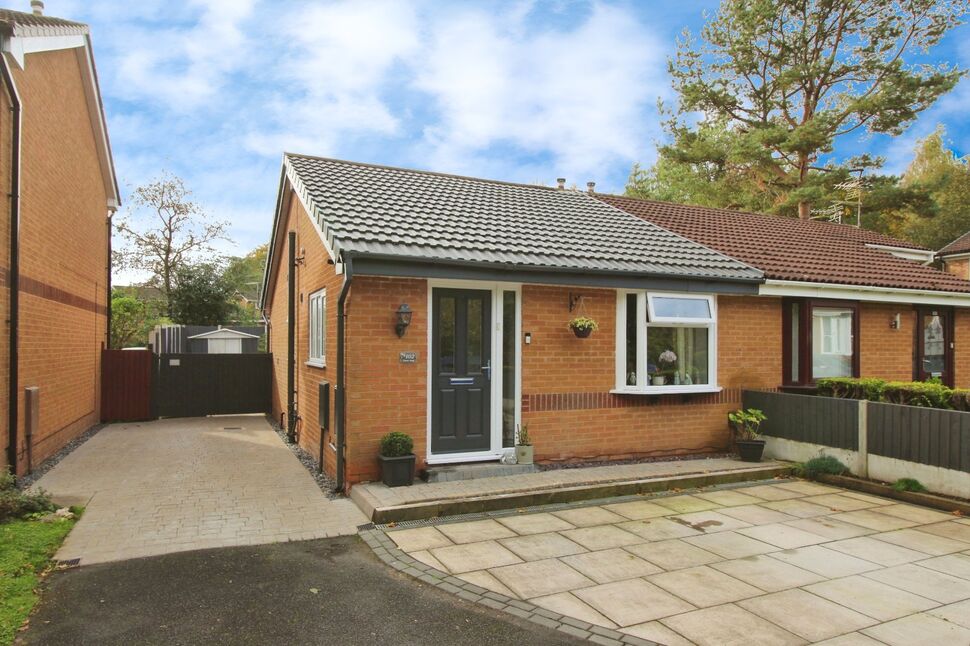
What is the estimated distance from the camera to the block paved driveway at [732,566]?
12.7 feet

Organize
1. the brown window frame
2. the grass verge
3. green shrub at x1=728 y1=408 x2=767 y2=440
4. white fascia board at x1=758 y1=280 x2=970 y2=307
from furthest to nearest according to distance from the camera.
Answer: the brown window frame, white fascia board at x1=758 y1=280 x2=970 y2=307, green shrub at x1=728 y1=408 x2=767 y2=440, the grass verge

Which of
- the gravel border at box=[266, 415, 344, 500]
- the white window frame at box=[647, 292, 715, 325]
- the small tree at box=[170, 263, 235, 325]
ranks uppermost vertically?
the small tree at box=[170, 263, 235, 325]

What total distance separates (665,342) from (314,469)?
509cm

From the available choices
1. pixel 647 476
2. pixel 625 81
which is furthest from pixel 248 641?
pixel 625 81

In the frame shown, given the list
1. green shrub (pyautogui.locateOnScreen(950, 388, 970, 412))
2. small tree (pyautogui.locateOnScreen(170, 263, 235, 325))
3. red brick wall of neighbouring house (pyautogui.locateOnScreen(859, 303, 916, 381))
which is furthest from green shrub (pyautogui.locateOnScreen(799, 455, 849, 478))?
small tree (pyautogui.locateOnScreen(170, 263, 235, 325))

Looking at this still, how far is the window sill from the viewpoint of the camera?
8.20 m

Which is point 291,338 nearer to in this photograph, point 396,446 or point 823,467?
point 396,446

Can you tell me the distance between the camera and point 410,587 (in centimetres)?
Answer: 442

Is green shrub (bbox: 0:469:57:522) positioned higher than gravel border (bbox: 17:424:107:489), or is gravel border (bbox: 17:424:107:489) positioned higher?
green shrub (bbox: 0:469:57:522)

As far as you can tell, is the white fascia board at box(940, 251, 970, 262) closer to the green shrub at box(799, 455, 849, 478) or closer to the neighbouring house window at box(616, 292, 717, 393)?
the neighbouring house window at box(616, 292, 717, 393)

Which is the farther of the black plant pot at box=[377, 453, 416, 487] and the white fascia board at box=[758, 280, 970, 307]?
the white fascia board at box=[758, 280, 970, 307]

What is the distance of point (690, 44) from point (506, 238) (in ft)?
69.6

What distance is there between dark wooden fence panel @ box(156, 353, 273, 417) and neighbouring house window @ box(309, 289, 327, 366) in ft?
18.6

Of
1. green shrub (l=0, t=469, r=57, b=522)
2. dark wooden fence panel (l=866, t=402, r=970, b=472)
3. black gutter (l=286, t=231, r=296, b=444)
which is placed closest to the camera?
green shrub (l=0, t=469, r=57, b=522)
